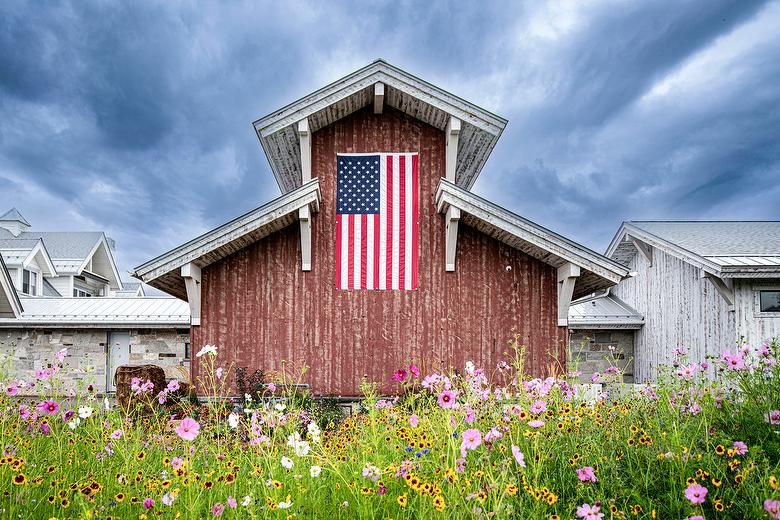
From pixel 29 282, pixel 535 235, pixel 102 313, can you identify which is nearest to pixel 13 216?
pixel 29 282

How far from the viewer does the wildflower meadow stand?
8.58 feet

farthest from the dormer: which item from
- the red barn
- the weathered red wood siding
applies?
the weathered red wood siding

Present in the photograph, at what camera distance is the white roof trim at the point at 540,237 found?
888 cm

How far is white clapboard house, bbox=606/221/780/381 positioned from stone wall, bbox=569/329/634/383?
1.11ft

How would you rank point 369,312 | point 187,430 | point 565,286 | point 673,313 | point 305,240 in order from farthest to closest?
1. point 673,313
2. point 369,312
3. point 305,240
4. point 565,286
5. point 187,430

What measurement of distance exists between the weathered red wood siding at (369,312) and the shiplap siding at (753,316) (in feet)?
17.0

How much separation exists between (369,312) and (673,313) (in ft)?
31.2

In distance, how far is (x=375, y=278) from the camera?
988 centimetres

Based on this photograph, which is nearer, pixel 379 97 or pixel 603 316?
pixel 379 97

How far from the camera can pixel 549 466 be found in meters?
3.64

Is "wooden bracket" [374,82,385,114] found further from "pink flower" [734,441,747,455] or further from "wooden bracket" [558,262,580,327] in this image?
"pink flower" [734,441,747,455]

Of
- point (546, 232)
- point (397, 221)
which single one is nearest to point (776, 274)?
point (546, 232)

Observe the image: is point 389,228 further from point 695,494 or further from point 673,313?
point 673,313

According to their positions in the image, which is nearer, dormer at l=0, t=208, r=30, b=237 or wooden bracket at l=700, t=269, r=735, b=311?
wooden bracket at l=700, t=269, r=735, b=311
